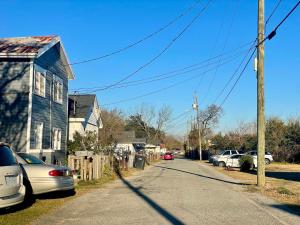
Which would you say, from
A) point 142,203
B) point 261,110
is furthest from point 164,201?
point 261,110

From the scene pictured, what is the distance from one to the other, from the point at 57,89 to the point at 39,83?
3911 mm

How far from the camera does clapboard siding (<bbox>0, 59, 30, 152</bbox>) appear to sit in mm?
22469

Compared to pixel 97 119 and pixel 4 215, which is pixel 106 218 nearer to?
pixel 4 215

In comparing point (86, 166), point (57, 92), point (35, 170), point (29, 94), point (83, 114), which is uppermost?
point (57, 92)

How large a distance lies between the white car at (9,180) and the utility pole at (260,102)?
39.1ft

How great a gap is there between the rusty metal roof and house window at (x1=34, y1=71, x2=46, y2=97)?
126 cm

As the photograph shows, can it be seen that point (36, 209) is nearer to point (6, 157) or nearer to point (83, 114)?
point (6, 157)

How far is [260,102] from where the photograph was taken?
20453 millimetres

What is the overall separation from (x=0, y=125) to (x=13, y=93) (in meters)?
1.67

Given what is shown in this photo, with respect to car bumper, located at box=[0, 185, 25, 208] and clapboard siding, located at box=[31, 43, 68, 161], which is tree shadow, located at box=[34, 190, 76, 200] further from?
clapboard siding, located at box=[31, 43, 68, 161]

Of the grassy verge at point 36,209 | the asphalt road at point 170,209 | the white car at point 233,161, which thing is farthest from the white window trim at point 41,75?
the white car at point 233,161

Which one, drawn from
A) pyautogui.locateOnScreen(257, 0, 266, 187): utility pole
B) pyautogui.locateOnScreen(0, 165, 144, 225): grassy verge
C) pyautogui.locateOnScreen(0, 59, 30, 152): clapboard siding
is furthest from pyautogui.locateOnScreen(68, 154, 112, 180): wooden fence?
pyautogui.locateOnScreen(257, 0, 266, 187): utility pole

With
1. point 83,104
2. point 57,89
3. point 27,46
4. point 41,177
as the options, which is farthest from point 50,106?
point 83,104

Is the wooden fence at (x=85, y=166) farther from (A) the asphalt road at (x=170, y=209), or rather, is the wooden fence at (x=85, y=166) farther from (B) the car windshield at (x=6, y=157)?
(B) the car windshield at (x=6, y=157)
